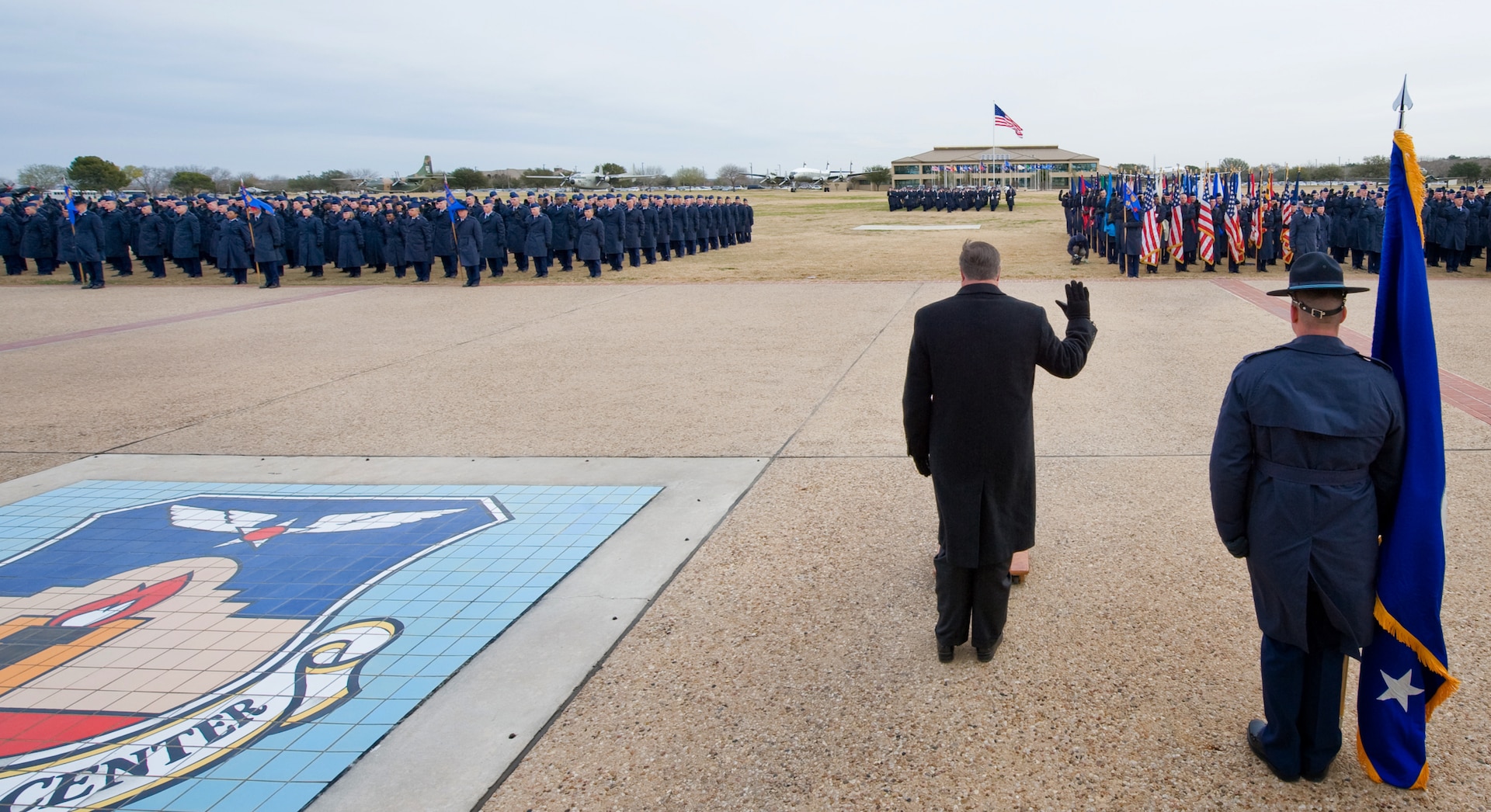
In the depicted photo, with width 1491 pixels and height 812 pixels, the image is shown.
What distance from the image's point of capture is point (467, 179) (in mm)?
72500

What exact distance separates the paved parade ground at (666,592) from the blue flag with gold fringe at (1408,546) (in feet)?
0.66

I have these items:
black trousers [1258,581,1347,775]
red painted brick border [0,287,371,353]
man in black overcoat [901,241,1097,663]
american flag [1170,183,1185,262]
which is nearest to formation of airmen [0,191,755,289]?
red painted brick border [0,287,371,353]

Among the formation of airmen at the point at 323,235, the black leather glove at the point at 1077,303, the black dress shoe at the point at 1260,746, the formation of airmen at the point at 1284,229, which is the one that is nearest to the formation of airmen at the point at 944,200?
the formation of airmen at the point at 323,235

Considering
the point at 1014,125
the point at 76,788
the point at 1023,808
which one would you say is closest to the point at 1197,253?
the point at 1023,808

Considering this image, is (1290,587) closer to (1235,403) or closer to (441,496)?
(1235,403)

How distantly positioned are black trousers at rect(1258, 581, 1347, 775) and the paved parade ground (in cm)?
11

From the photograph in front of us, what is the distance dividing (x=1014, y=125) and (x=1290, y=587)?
45541mm

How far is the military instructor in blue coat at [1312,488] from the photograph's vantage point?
2709 mm

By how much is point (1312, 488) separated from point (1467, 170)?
5922 cm

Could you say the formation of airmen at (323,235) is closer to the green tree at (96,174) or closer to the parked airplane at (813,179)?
the green tree at (96,174)

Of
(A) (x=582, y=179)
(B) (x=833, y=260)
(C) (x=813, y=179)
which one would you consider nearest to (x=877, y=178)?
(C) (x=813, y=179)

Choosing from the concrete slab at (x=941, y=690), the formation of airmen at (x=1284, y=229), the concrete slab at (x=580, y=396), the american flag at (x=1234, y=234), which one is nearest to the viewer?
the concrete slab at (x=941, y=690)

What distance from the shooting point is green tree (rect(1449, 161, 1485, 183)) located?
47.2 m

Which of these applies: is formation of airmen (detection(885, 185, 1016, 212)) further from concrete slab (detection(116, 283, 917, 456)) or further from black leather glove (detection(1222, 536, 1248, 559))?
black leather glove (detection(1222, 536, 1248, 559))
